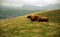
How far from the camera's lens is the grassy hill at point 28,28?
340 cm

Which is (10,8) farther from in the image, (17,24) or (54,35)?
(54,35)

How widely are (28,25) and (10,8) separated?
65cm

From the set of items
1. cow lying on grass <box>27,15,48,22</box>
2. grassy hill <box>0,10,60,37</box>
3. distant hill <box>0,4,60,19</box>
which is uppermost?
distant hill <box>0,4,60,19</box>

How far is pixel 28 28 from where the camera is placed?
3.52 meters

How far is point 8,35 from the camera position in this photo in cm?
334

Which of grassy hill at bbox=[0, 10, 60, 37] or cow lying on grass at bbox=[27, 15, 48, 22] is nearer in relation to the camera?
grassy hill at bbox=[0, 10, 60, 37]

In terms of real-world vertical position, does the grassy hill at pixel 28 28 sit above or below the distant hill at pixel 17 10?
below

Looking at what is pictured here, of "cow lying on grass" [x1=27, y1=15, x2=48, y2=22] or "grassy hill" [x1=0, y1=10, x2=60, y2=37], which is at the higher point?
"cow lying on grass" [x1=27, y1=15, x2=48, y2=22]

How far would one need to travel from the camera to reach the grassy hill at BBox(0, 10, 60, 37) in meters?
3.40

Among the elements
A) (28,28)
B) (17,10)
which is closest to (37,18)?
(28,28)

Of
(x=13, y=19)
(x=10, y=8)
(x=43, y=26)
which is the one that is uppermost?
(x=10, y=8)

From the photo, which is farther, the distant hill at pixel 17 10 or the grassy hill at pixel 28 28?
the distant hill at pixel 17 10

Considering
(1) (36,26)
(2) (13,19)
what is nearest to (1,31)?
(2) (13,19)

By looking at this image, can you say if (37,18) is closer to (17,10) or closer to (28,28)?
(28,28)
